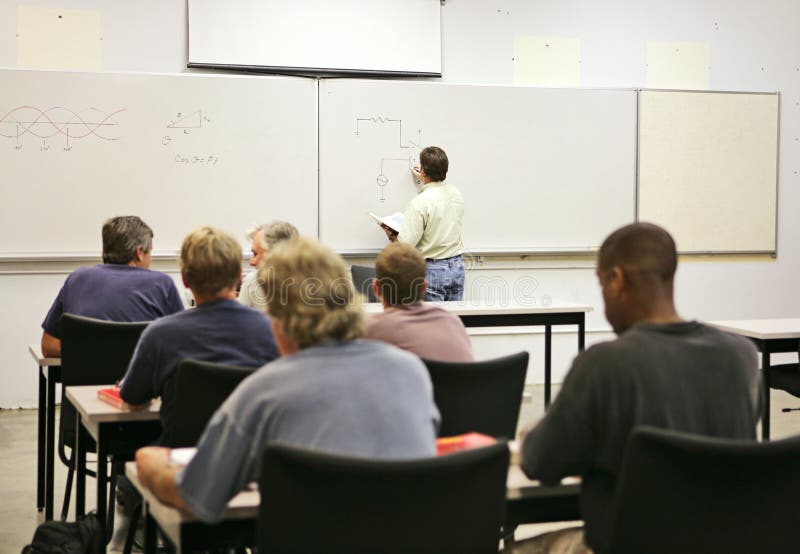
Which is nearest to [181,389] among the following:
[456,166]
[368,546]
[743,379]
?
[368,546]

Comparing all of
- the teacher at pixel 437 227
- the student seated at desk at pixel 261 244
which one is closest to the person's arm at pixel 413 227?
the teacher at pixel 437 227

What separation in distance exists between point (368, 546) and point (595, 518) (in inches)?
18.5

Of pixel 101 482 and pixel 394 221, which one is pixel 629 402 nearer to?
pixel 101 482

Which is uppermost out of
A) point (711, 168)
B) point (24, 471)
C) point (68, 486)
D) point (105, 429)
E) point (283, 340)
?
point (711, 168)

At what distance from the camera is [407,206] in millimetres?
6066

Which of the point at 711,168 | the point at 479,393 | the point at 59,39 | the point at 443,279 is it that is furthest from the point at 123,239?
the point at 711,168

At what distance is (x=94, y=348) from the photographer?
3.17 meters

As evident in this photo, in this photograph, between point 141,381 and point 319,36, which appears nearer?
point 141,381

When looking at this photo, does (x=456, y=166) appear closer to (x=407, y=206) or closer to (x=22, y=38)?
(x=407, y=206)

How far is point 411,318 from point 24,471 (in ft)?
8.43

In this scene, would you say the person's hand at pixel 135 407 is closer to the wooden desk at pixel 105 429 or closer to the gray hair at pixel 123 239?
the wooden desk at pixel 105 429

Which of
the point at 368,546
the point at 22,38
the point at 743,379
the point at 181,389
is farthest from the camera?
the point at 22,38

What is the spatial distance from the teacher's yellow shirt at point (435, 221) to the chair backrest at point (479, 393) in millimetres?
2974

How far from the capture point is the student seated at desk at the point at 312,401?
60.2 inches
